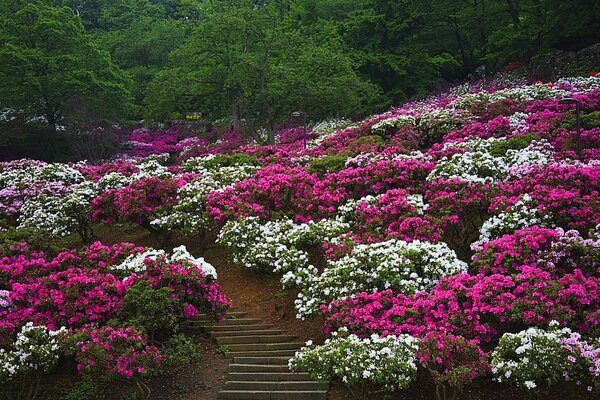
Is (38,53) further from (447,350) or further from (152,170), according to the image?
(447,350)

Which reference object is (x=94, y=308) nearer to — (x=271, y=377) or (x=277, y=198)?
(x=271, y=377)

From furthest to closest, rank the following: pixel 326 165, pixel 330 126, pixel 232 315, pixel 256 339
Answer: pixel 330 126 → pixel 326 165 → pixel 232 315 → pixel 256 339

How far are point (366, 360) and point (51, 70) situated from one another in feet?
81.7

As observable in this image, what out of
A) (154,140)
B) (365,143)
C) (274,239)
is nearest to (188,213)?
(274,239)

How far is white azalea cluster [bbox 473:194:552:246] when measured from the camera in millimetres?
8320

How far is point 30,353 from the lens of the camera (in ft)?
20.3

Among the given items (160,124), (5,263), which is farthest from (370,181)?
(160,124)

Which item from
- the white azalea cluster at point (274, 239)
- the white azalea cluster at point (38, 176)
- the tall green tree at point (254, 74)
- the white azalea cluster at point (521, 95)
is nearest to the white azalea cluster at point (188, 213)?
the white azalea cluster at point (274, 239)

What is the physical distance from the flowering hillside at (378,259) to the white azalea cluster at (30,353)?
23mm

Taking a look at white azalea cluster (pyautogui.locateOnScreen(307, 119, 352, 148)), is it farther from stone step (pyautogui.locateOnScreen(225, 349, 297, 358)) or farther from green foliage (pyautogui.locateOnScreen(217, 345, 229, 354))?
stone step (pyautogui.locateOnScreen(225, 349, 297, 358))

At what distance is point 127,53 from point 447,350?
38.7m

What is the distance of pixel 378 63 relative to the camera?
30.0 metres

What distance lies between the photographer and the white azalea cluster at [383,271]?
7609 mm

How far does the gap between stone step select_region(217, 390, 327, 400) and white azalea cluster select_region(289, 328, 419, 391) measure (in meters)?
1.04
